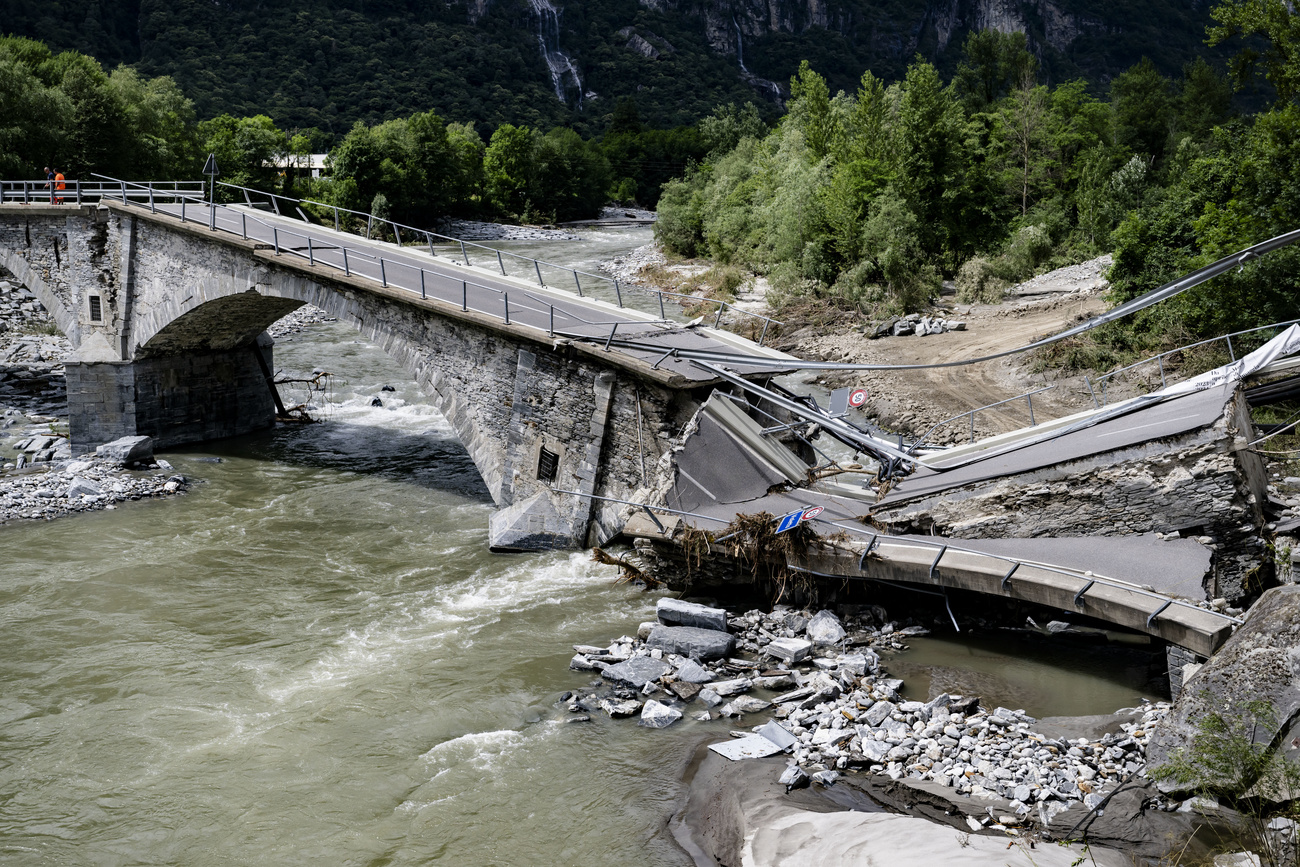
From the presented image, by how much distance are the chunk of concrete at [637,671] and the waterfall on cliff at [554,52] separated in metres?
147

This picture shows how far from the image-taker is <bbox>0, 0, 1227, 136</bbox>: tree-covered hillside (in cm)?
10581

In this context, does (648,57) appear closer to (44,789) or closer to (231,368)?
(231,368)

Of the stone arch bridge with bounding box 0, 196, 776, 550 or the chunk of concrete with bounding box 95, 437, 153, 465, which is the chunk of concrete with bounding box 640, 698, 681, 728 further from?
the chunk of concrete with bounding box 95, 437, 153, 465

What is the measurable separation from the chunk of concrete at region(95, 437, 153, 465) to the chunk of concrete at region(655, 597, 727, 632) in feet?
54.2

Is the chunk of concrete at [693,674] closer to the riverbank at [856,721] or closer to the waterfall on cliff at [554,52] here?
the riverbank at [856,721]

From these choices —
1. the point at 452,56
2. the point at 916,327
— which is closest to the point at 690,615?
the point at 916,327

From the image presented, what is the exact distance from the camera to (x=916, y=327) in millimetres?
36844

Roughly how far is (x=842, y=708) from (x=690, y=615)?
10.0 ft

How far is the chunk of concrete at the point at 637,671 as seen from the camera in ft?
42.0

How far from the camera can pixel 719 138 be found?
83.6m

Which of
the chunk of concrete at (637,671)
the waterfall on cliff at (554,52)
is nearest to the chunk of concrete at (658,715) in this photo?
the chunk of concrete at (637,671)

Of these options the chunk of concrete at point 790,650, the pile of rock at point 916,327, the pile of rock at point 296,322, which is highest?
the pile of rock at point 916,327

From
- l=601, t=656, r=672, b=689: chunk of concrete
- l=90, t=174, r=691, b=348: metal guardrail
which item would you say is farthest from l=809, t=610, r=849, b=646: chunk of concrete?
l=90, t=174, r=691, b=348: metal guardrail

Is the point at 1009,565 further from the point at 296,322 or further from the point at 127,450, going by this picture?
the point at 296,322
